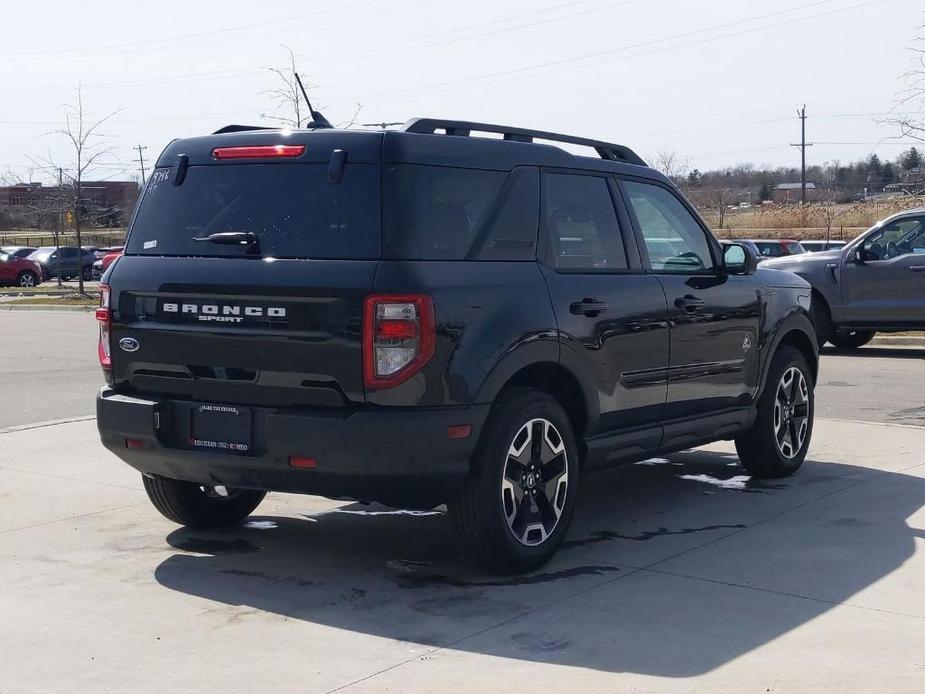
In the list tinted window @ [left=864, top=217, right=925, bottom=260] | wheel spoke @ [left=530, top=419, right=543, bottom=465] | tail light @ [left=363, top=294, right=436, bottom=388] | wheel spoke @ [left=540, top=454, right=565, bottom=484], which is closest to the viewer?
tail light @ [left=363, top=294, right=436, bottom=388]

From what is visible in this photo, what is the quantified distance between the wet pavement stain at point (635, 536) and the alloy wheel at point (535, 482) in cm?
52

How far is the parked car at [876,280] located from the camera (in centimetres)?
1622

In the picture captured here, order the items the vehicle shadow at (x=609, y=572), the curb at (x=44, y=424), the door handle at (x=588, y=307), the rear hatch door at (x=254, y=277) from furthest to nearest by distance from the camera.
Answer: the curb at (x=44, y=424) → the door handle at (x=588, y=307) → the rear hatch door at (x=254, y=277) → the vehicle shadow at (x=609, y=572)

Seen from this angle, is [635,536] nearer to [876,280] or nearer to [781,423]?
[781,423]

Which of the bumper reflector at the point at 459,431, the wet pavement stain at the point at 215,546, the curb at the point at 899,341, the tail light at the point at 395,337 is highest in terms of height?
the tail light at the point at 395,337

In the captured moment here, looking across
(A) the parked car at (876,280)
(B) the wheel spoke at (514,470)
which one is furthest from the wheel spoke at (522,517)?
(A) the parked car at (876,280)

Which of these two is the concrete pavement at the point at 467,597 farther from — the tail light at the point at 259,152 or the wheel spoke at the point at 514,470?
the tail light at the point at 259,152

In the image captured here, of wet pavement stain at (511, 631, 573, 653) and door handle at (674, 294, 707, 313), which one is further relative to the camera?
door handle at (674, 294, 707, 313)

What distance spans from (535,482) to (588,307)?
94 cm

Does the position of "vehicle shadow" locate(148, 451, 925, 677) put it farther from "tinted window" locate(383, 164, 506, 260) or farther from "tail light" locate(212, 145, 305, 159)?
"tail light" locate(212, 145, 305, 159)

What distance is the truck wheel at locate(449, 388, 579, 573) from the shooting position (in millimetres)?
5816

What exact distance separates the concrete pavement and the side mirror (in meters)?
1.38

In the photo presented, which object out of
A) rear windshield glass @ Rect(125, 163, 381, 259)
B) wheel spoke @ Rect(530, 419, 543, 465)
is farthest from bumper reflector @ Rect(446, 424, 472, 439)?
rear windshield glass @ Rect(125, 163, 381, 259)

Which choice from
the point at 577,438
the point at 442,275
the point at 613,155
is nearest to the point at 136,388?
the point at 442,275
